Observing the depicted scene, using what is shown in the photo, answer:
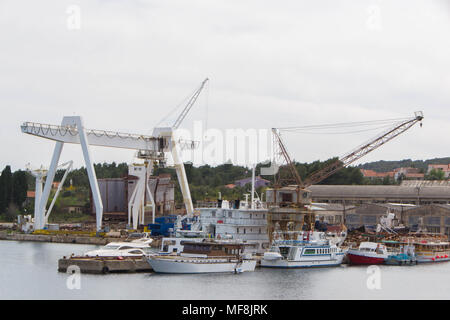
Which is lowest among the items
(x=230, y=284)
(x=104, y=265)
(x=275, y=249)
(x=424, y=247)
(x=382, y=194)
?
(x=230, y=284)

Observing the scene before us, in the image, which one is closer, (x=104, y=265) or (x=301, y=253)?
(x=104, y=265)

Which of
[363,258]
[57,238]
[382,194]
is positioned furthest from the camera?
[382,194]

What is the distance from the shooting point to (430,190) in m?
80.6

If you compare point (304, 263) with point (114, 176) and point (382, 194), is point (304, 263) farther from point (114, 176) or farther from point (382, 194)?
point (114, 176)

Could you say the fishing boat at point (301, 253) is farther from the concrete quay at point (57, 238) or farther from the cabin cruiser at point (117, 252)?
the concrete quay at point (57, 238)

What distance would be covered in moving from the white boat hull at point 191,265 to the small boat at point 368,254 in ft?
34.5

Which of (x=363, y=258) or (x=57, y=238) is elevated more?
(x=57, y=238)

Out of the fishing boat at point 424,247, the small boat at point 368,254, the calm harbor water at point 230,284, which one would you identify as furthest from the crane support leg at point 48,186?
the fishing boat at point 424,247

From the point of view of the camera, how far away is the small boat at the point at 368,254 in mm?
45969

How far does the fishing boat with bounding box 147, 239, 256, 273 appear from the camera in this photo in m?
37.2

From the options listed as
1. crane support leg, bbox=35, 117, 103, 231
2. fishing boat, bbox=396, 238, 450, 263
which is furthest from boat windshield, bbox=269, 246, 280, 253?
crane support leg, bbox=35, 117, 103, 231

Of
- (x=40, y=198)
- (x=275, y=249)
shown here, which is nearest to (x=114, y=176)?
(x=40, y=198)

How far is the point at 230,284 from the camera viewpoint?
34156 mm

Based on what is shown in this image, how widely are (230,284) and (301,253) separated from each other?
862cm
